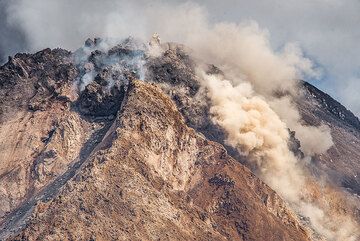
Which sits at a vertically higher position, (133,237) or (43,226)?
(133,237)

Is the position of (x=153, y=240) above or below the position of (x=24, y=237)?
above

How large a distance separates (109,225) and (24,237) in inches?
900

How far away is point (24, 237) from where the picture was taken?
197125mm

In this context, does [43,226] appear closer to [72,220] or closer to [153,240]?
[72,220]

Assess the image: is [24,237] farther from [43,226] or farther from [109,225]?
[109,225]

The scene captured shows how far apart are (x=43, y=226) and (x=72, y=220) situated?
7.92 m

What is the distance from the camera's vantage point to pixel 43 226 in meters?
198

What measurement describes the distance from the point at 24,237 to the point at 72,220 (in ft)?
44.1

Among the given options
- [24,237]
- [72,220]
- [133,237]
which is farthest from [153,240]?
[24,237]

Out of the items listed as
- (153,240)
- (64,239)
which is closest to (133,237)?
(153,240)

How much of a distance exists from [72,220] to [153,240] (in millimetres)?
22587

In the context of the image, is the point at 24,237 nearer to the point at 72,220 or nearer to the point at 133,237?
the point at 72,220

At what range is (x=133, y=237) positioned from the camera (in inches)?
7795

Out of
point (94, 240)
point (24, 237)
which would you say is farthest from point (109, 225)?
point (24, 237)
